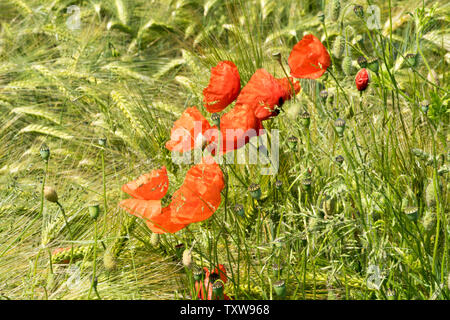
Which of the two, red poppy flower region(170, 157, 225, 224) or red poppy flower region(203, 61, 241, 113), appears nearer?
red poppy flower region(170, 157, 225, 224)

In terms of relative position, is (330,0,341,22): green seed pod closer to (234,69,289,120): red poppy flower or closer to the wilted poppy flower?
(234,69,289,120): red poppy flower

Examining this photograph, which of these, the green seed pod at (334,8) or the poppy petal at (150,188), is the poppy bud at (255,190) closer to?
the poppy petal at (150,188)

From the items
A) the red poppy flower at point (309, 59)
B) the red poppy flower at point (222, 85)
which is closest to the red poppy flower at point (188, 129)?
the red poppy flower at point (222, 85)

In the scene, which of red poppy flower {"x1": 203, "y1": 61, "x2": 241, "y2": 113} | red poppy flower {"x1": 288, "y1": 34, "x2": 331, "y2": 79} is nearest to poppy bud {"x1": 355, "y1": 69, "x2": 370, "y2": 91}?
red poppy flower {"x1": 288, "y1": 34, "x2": 331, "y2": 79}

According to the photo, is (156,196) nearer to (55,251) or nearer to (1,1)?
(55,251)

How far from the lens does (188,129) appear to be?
0.89 metres

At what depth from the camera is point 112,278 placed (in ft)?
2.88

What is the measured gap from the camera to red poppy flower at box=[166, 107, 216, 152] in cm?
86

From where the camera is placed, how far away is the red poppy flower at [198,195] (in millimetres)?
777

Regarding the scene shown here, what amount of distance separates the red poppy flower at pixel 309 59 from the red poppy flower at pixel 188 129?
195 millimetres

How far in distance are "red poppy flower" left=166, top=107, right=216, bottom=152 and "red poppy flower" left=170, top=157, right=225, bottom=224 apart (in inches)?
2.6

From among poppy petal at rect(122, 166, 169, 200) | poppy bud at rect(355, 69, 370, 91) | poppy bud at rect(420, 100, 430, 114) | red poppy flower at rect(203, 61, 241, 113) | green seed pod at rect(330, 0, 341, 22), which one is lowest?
poppy petal at rect(122, 166, 169, 200)

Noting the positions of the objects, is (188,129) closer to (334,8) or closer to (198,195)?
(198,195)
